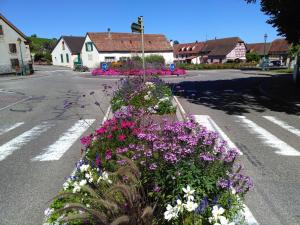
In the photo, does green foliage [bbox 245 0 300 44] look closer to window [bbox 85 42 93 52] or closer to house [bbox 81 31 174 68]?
house [bbox 81 31 174 68]

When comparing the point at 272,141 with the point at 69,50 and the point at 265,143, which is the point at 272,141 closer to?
the point at 265,143

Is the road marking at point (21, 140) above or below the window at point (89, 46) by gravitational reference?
below

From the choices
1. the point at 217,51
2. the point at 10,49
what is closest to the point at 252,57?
the point at 217,51

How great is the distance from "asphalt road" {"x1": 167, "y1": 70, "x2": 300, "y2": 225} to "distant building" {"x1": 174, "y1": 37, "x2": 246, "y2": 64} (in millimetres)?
59383

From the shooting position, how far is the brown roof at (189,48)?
285 feet

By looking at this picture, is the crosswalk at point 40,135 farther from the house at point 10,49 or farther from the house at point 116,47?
the house at point 116,47

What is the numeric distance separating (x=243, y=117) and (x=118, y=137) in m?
7.53

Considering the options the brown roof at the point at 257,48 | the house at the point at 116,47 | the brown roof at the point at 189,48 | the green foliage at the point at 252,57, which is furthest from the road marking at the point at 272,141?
the brown roof at the point at 189,48

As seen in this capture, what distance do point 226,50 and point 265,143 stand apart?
69.0 m

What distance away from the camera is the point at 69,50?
2549 inches

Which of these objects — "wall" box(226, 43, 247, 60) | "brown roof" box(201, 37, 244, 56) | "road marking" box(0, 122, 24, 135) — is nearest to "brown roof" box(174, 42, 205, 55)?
"brown roof" box(201, 37, 244, 56)

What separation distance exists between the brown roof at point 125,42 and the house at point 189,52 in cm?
2451

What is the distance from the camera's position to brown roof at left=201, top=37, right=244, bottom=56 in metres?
74.1

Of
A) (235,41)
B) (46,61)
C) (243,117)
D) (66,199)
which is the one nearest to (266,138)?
(243,117)
